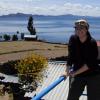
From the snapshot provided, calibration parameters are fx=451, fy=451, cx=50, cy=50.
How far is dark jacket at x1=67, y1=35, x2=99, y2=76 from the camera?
15.7 feet

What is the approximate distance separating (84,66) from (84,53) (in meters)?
0.14

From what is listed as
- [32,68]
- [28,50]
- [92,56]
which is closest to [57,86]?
[32,68]

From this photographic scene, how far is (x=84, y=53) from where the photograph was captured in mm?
4801

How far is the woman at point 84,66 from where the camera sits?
4773 millimetres

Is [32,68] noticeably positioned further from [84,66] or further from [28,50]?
[28,50]

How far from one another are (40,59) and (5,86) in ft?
12.8

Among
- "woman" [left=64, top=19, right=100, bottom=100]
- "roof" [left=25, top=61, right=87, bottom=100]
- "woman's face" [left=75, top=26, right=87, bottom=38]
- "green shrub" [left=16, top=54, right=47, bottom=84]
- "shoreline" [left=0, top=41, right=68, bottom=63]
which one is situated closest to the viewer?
"woman's face" [left=75, top=26, right=87, bottom=38]

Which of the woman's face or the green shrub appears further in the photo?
the green shrub

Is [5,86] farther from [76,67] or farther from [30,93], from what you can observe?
→ [76,67]

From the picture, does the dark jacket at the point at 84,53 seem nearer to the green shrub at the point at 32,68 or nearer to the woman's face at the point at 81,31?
the woman's face at the point at 81,31

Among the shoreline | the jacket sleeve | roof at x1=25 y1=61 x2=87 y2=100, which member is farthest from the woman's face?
the shoreline

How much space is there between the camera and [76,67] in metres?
4.86

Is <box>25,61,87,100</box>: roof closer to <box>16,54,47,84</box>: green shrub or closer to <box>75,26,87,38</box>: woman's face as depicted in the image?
<box>16,54,47,84</box>: green shrub

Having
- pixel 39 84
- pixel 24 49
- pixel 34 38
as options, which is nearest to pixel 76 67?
pixel 39 84
